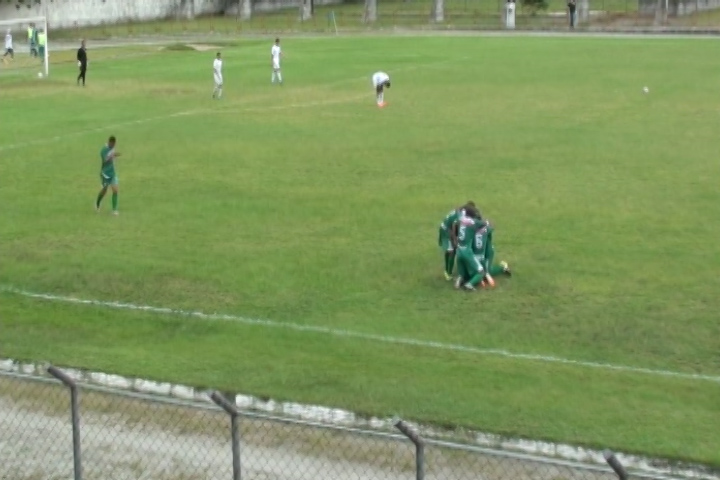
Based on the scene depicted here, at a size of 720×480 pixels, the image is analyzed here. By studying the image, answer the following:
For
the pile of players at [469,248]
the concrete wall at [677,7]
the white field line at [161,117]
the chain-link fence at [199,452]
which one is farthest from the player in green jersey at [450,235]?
the concrete wall at [677,7]

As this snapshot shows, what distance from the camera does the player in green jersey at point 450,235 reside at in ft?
70.4

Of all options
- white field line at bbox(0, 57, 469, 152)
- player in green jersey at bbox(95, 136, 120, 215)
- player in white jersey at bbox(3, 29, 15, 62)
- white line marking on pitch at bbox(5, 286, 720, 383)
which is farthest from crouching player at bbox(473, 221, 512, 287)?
player in white jersey at bbox(3, 29, 15, 62)

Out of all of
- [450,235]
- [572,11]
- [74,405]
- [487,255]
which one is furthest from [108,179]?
[572,11]

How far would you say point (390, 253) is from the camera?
80.2ft

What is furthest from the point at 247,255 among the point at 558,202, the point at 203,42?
the point at 203,42

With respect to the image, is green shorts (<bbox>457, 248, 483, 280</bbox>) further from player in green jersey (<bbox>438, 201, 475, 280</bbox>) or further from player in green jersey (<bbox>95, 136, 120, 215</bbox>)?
player in green jersey (<bbox>95, 136, 120, 215</bbox>)

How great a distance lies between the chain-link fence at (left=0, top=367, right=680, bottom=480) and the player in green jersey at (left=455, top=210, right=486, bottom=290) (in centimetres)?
705

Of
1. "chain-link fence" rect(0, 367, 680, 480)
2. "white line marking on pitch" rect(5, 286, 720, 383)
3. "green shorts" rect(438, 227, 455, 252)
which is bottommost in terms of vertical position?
"white line marking on pitch" rect(5, 286, 720, 383)

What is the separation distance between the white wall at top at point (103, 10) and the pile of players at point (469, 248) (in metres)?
70.4

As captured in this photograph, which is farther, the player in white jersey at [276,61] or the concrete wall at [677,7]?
the concrete wall at [677,7]

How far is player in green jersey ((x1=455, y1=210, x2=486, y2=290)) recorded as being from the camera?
2120 cm

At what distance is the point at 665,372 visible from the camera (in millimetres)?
17406

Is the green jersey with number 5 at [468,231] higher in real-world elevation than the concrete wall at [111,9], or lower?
lower

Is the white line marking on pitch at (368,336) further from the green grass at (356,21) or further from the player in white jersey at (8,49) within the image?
the green grass at (356,21)
